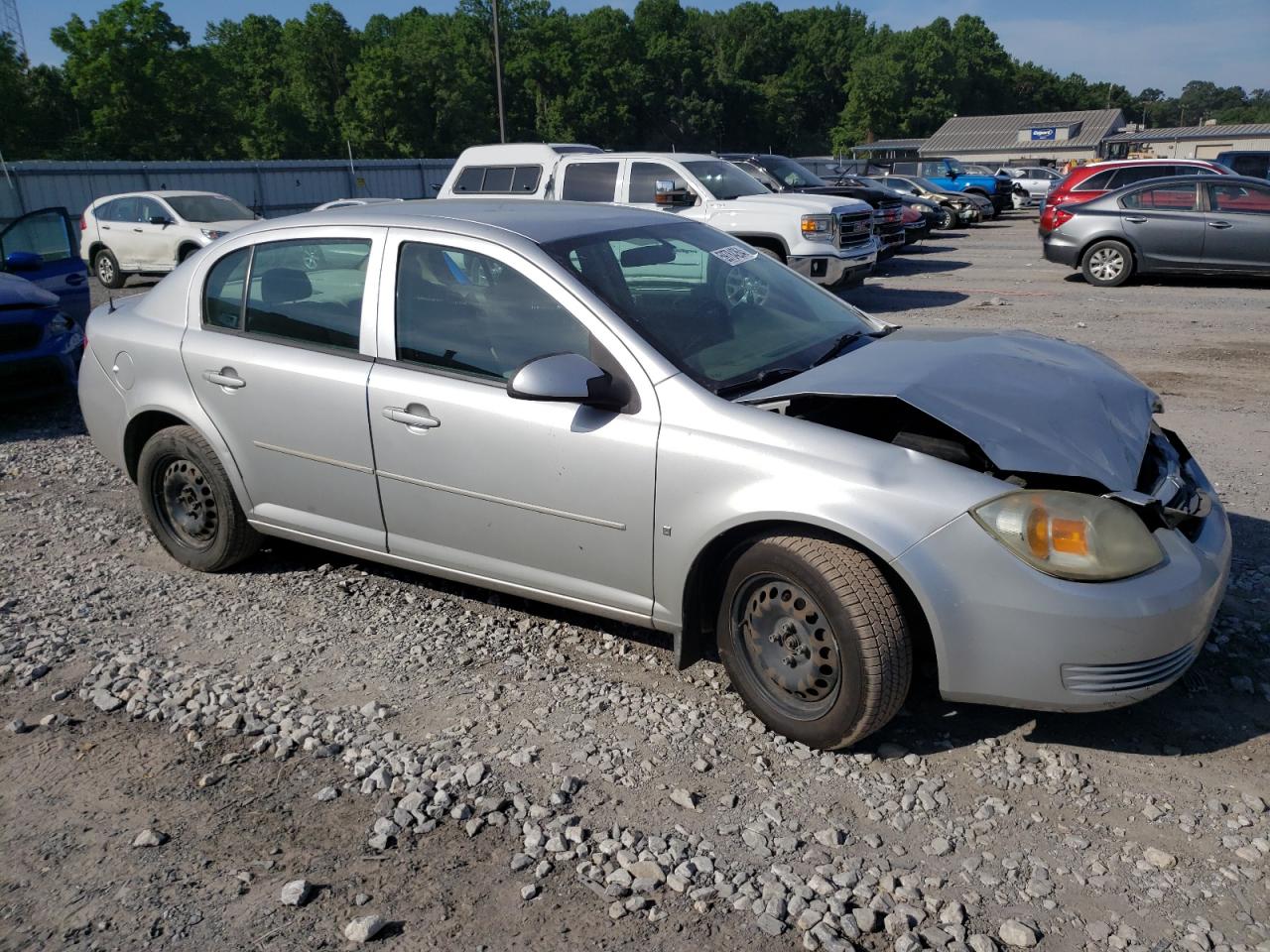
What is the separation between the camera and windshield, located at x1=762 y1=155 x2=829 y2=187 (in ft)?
58.2

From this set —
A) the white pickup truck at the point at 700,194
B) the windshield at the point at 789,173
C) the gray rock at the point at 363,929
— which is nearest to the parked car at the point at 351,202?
the white pickup truck at the point at 700,194

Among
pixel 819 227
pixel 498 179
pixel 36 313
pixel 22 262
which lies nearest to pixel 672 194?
pixel 819 227

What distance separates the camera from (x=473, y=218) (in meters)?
4.18

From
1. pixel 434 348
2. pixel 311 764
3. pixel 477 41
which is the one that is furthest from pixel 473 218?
pixel 477 41

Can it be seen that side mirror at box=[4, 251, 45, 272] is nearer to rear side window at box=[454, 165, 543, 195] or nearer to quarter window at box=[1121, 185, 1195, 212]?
rear side window at box=[454, 165, 543, 195]

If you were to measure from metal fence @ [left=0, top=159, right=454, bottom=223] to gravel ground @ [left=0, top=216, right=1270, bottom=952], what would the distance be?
68.7ft

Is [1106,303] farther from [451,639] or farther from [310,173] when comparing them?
[310,173]

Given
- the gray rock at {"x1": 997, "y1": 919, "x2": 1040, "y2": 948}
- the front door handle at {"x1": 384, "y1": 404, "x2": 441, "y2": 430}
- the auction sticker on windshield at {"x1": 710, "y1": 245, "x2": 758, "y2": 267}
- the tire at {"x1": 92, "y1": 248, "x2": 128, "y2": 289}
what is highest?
the auction sticker on windshield at {"x1": 710, "y1": 245, "x2": 758, "y2": 267}

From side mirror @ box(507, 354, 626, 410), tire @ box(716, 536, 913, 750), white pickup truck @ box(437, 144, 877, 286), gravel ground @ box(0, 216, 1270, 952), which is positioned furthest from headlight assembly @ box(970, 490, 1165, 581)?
white pickup truck @ box(437, 144, 877, 286)

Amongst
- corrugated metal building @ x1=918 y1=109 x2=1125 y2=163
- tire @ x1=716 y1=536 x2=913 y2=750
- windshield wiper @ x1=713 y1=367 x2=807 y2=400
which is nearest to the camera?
tire @ x1=716 y1=536 x2=913 y2=750

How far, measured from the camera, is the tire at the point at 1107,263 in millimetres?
14633

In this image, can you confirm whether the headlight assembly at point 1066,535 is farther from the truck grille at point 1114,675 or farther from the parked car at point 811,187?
the parked car at point 811,187

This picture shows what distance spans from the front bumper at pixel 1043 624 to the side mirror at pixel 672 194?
34.3 ft

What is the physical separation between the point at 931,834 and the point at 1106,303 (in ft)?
39.1
